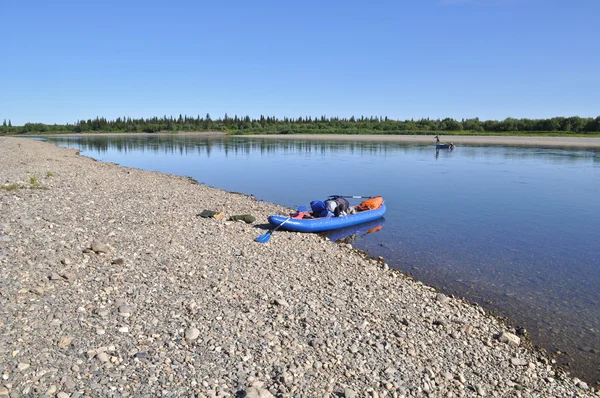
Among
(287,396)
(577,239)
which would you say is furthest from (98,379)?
(577,239)

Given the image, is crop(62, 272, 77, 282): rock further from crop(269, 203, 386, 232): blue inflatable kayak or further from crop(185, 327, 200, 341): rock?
crop(269, 203, 386, 232): blue inflatable kayak

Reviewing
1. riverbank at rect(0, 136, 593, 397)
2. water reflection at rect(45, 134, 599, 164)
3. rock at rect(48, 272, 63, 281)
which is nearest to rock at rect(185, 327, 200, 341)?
riverbank at rect(0, 136, 593, 397)

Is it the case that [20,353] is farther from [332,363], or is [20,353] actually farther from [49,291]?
[332,363]

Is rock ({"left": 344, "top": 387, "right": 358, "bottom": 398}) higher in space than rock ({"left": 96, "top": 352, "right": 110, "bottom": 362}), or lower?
lower

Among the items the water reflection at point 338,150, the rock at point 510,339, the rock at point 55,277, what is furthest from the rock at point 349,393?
the water reflection at point 338,150

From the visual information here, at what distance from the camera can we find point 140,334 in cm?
608

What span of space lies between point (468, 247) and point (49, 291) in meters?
12.6

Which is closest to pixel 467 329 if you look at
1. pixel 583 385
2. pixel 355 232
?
pixel 583 385

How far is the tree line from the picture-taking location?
A: 360ft

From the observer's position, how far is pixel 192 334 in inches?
245

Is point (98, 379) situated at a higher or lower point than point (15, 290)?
lower

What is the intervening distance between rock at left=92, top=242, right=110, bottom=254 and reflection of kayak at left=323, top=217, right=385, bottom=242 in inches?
312

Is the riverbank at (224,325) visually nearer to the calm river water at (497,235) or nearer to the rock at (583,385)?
the rock at (583,385)

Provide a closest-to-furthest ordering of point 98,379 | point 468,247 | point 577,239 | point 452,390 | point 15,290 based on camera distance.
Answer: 1. point 98,379
2. point 452,390
3. point 15,290
4. point 468,247
5. point 577,239
